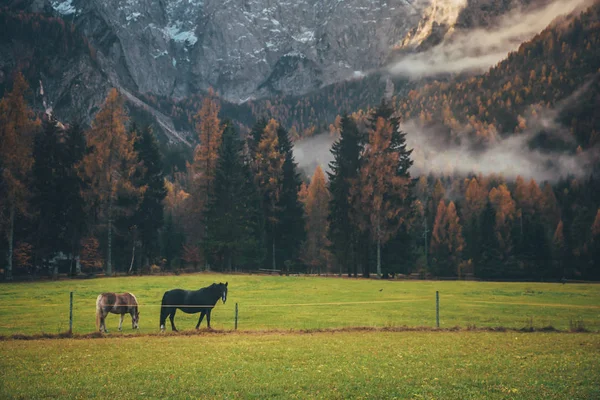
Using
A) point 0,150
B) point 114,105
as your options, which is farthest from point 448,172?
point 0,150

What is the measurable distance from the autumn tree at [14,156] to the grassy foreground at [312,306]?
1110 centimetres

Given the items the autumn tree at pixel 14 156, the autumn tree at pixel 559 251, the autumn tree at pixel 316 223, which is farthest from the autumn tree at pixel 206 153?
the autumn tree at pixel 559 251

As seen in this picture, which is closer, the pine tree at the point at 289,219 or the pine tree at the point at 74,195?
the pine tree at the point at 74,195

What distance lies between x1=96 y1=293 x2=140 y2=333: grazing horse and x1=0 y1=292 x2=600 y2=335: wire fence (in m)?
0.57

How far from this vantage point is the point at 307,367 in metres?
13.5

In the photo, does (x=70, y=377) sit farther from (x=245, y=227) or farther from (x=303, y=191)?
(x=303, y=191)

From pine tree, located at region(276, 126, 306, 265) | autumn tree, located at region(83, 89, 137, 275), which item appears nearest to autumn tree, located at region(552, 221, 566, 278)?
pine tree, located at region(276, 126, 306, 265)

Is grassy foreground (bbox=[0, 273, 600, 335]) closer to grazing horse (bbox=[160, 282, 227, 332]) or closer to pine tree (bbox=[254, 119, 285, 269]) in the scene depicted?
grazing horse (bbox=[160, 282, 227, 332])

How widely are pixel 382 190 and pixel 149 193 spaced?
107ft

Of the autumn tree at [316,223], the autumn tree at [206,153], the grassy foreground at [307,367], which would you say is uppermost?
the autumn tree at [206,153]

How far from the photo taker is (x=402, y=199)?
59594 millimetres

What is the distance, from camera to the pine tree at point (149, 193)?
220ft

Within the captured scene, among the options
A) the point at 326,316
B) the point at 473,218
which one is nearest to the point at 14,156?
the point at 326,316

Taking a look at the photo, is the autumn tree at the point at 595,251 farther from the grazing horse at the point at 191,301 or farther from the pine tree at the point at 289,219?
the grazing horse at the point at 191,301
